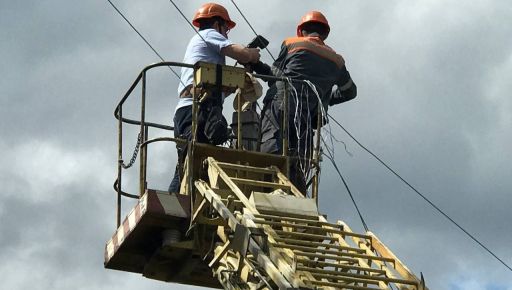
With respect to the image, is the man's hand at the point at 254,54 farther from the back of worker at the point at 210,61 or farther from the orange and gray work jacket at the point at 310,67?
the orange and gray work jacket at the point at 310,67

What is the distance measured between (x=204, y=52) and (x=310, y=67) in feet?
4.71

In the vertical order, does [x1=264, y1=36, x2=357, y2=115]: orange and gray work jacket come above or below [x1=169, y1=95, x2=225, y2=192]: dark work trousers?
above

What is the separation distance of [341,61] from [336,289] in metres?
5.93

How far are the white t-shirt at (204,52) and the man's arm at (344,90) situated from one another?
74.1 inches

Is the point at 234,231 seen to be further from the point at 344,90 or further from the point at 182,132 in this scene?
the point at 344,90

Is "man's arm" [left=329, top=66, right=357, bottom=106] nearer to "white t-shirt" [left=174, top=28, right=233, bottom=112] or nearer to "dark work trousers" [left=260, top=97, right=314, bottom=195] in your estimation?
"dark work trousers" [left=260, top=97, right=314, bottom=195]

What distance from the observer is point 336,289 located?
11.9 metres

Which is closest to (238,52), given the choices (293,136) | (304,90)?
(304,90)

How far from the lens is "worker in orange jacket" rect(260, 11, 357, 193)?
1631 cm

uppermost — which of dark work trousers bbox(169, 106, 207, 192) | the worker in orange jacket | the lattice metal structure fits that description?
the worker in orange jacket

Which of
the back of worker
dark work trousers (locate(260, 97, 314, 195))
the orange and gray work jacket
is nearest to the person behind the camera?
the back of worker

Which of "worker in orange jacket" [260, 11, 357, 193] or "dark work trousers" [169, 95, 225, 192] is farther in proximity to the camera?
"worker in orange jacket" [260, 11, 357, 193]

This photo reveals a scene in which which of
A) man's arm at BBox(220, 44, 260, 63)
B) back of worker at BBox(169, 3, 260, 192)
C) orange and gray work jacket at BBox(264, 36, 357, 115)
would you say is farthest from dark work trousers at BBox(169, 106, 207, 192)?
orange and gray work jacket at BBox(264, 36, 357, 115)

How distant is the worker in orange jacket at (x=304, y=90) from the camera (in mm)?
16312
